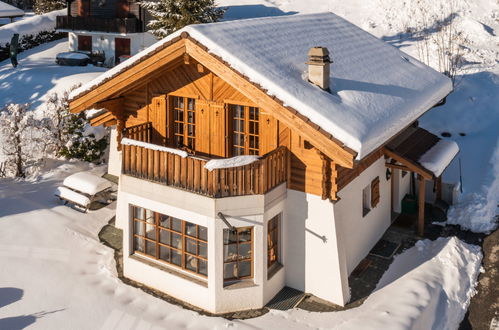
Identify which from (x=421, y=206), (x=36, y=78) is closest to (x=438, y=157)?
(x=421, y=206)

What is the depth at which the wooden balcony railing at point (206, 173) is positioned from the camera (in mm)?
12414

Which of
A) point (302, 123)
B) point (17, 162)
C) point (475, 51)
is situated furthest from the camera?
point (475, 51)

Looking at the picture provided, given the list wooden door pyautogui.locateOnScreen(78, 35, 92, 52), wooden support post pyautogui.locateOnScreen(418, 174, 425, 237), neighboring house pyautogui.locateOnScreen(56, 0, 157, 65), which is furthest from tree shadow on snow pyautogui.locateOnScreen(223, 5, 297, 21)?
wooden support post pyautogui.locateOnScreen(418, 174, 425, 237)

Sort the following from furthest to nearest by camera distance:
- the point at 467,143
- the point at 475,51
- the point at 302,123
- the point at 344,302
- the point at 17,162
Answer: the point at 475,51 → the point at 467,143 → the point at 17,162 → the point at 344,302 → the point at 302,123

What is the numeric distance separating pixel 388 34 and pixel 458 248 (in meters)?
27.9

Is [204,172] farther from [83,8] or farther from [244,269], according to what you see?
[83,8]

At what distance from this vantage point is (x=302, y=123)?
1168cm

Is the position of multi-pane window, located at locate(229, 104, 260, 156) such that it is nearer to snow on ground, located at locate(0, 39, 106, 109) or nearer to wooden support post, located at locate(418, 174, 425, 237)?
wooden support post, located at locate(418, 174, 425, 237)

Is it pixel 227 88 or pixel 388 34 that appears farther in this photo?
pixel 388 34

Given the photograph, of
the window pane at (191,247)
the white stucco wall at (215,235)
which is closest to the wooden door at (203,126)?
the white stucco wall at (215,235)

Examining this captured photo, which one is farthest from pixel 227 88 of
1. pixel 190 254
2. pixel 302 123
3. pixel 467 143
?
pixel 467 143

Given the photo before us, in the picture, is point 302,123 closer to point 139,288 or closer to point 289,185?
point 289,185

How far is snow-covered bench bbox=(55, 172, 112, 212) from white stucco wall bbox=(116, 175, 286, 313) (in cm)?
462

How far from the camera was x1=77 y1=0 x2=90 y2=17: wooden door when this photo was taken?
42.4 meters
